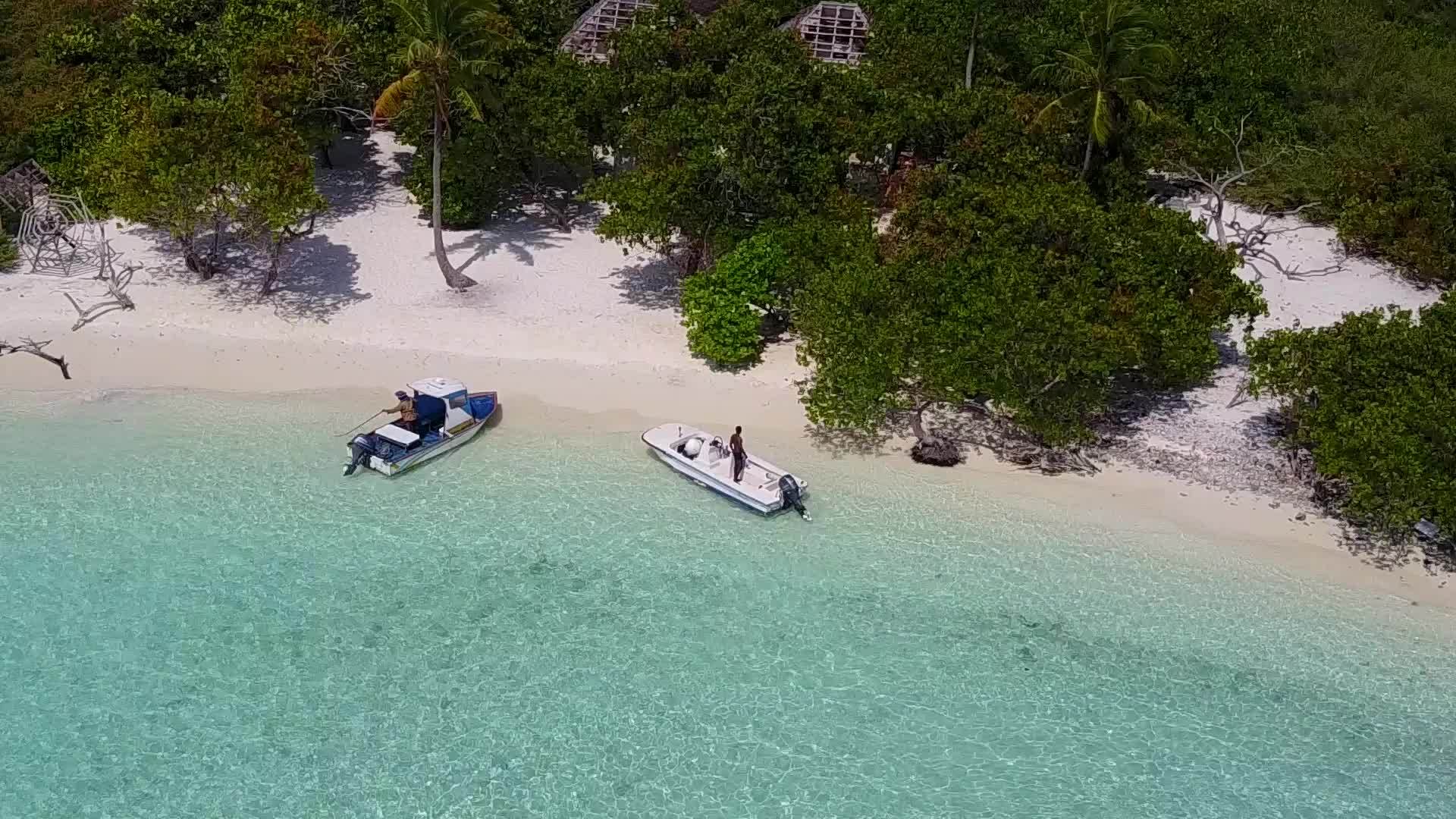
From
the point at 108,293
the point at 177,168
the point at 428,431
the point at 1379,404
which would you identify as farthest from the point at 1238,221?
the point at 108,293

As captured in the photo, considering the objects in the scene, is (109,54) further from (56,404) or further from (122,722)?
(122,722)

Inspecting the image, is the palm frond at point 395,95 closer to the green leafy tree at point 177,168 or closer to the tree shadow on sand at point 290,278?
the green leafy tree at point 177,168

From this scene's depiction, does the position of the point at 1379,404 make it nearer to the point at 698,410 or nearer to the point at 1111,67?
the point at 1111,67

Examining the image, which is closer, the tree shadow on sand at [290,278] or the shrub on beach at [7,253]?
the tree shadow on sand at [290,278]

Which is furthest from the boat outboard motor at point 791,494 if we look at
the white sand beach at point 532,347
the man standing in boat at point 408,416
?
the man standing in boat at point 408,416

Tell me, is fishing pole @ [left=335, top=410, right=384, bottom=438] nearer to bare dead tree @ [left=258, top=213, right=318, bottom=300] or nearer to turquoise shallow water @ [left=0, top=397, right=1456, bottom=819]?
turquoise shallow water @ [left=0, top=397, right=1456, bottom=819]

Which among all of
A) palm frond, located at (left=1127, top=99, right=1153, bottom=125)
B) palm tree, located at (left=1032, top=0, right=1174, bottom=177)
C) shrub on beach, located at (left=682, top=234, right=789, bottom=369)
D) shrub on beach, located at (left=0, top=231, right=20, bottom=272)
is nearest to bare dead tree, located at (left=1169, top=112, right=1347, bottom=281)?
palm frond, located at (left=1127, top=99, right=1153, bottom=125)
